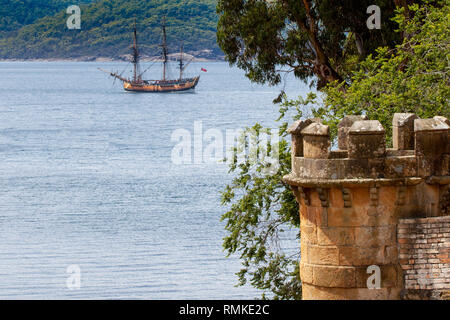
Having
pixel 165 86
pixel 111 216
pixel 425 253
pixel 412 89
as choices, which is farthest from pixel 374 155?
pixel 165 86

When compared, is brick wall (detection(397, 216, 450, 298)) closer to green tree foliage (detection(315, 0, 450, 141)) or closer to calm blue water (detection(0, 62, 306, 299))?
green tree foliage (detection(315, 0, 450, 141))

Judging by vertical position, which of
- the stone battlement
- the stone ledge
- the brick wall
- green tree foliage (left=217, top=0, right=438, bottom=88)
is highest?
green tree foliage (left=217, top=0, right=438, bottom=88)

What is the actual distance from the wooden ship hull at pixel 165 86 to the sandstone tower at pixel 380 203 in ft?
562

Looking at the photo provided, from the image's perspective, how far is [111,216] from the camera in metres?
58.0

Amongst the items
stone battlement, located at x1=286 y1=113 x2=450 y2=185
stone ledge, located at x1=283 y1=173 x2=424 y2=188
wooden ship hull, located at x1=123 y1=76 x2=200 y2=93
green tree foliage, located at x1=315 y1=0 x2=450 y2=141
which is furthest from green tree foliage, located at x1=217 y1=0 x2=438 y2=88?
wooden ship hull, located at x1=123 y1=76 x2=200 y2=93

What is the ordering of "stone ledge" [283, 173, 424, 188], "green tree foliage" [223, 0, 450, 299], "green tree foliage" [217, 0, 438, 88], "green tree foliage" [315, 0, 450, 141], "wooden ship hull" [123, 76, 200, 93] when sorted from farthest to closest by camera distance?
"wooden ship hull" [123, 76, 200, 93] → "green tree foliage" [217, 0, 438, 88] → "green tree foliage" [223, 0, 450, 299] → "green tree foliage" [315, 0, 450, 141] → "stone ledge" [283, 173, 424, 188]

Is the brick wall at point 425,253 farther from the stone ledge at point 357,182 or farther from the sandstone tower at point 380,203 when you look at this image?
the stone ledge at point 357,182

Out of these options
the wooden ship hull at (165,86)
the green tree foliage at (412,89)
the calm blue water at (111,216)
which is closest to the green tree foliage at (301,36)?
the green tree foliage at (412,89)

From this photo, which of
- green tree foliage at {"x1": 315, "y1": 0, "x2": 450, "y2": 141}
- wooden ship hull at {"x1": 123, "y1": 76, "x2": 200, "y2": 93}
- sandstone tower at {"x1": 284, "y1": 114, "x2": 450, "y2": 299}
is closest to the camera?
sandstone tower at {"x1": 284, "y1": 114, "x2": 450, "y2": 299}

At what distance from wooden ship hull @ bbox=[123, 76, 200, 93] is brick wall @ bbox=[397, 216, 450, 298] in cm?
17161

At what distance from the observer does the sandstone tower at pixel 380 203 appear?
14.4m

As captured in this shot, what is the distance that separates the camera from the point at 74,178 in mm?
71750

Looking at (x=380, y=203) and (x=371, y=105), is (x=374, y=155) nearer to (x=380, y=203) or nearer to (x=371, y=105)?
(x=380, y=203)

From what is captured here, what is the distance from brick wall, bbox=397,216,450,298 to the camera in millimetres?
14461
